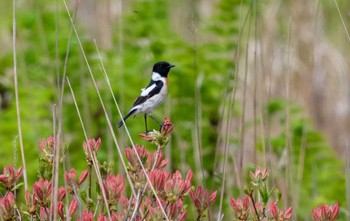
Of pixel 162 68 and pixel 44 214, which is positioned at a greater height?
pixel 162 68

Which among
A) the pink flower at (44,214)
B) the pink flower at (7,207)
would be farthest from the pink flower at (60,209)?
the pink flower at (7,207)

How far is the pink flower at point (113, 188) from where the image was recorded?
2752 millimetres

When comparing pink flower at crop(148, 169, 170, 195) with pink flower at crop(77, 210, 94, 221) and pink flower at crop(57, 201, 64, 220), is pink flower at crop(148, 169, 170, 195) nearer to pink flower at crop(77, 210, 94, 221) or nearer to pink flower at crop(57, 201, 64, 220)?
pink flower at crop(77, 210, 94, 221)

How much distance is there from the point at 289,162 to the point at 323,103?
5.31 metres

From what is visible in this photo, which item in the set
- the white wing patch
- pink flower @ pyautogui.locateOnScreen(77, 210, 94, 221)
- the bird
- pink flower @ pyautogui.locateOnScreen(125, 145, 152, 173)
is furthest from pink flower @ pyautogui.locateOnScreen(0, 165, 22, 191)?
the white wing patch

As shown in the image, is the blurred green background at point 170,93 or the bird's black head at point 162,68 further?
the blurred green background at point 170,93

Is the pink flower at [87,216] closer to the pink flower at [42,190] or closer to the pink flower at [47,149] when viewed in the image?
the pink flower at [42,190]

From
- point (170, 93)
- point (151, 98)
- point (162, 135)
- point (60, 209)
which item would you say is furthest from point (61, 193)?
point (170, 93)

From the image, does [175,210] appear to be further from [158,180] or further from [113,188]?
[113,188]

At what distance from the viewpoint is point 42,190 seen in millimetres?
2689

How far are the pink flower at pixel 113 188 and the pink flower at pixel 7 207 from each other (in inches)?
11.6

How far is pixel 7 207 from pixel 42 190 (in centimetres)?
12

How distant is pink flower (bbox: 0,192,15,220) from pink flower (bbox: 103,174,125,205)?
0.97ft

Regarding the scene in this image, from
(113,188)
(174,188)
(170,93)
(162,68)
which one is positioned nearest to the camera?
(174,188)
